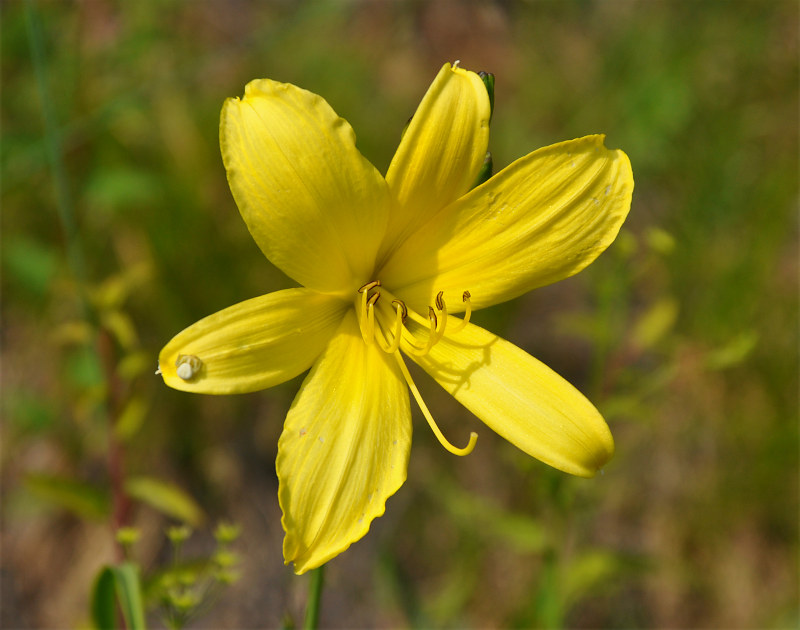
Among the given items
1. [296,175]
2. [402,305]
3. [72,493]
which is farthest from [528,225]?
[72,493]

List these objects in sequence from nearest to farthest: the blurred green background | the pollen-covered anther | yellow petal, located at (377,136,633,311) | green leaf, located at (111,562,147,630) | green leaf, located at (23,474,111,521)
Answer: the pollen-covered anther < green leaf, located at (111,562,147,630) < yellow petal, located at (377,136,633,311) < green leaf, located at (23,474,111,521) < the blurred green background

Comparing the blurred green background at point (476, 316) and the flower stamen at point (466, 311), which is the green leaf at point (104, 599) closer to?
the flower stamen at point (466, 311)

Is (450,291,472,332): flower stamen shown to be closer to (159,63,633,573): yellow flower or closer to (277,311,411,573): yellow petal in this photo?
(159,63,633,573): yellow flower

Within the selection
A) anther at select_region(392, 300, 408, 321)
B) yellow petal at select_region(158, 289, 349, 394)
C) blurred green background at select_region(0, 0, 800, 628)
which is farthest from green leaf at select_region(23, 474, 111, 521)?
anther at select_region(392, 300, 408, 321)

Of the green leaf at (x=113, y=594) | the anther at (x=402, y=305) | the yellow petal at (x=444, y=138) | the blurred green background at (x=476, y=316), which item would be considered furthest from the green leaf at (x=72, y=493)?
the yellow petal at (x=444, y=138)

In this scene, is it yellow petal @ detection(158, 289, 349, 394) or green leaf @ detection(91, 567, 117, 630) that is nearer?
yellow petal @ detection(158, 289, 349, 394)

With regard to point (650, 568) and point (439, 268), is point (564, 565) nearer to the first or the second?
point (650, 568)
